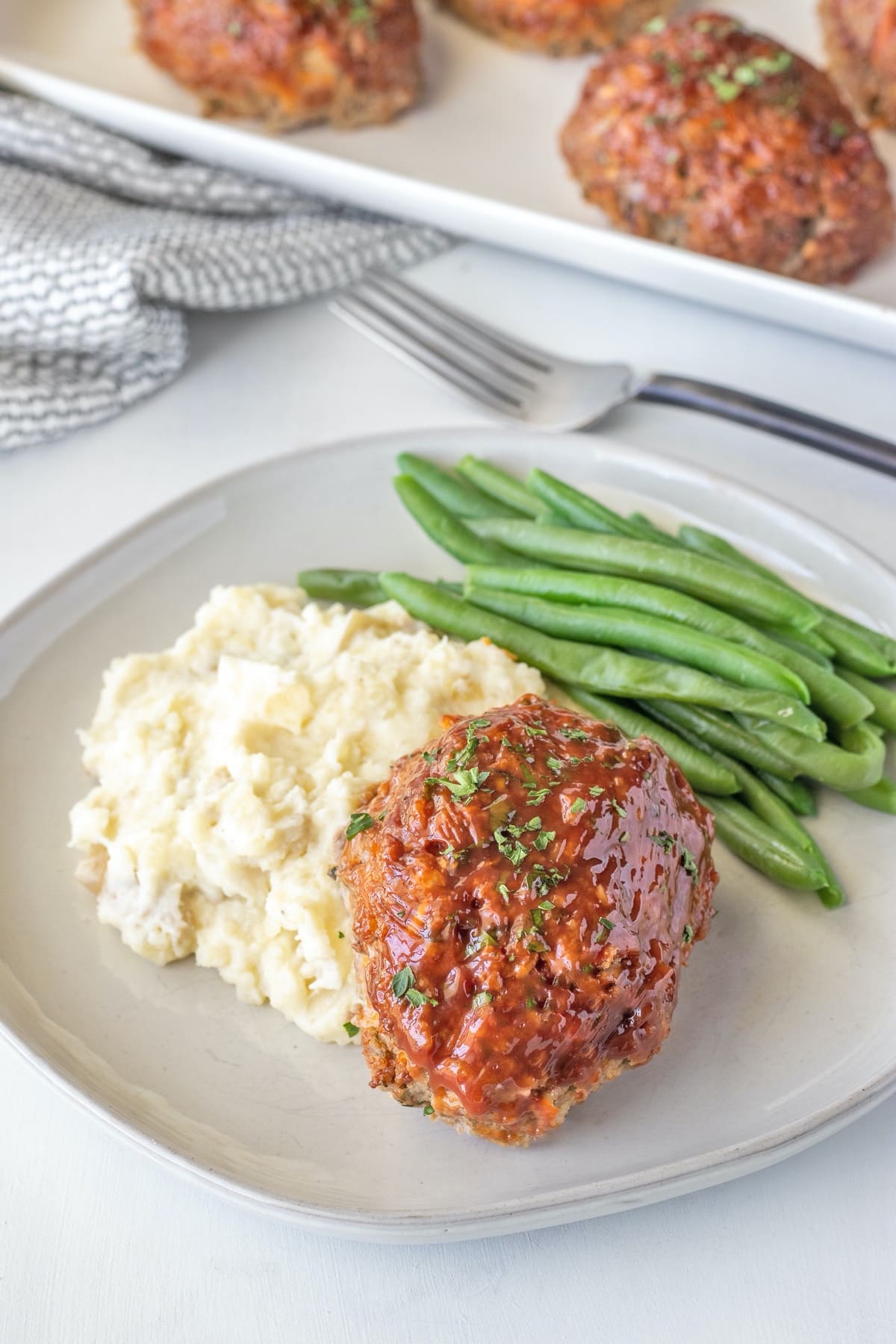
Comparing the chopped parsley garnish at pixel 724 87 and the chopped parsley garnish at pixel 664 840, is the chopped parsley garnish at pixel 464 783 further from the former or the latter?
the chopped parsley garnish at pixel 724 87

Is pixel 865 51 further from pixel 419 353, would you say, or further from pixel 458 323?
pixel 419 353

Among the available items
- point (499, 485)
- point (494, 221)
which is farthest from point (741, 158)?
point (499, 485)

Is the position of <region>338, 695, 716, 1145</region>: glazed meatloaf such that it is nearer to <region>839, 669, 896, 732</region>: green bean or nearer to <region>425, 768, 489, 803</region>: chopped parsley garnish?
<region>425, 768, 489, 803</region>: chopped parsley garnish

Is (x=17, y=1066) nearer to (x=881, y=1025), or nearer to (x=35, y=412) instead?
(x=881, y=1025)

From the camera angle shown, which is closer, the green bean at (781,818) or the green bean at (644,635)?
the green bean at (781,818)

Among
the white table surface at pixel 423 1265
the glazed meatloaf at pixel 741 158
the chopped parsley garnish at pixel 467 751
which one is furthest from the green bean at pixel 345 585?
the glazed meatloaf at pixel 741 158

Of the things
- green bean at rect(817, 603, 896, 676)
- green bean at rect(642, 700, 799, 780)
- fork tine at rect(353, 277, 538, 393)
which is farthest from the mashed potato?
fork tine at rect(353, 277, 538, 393)

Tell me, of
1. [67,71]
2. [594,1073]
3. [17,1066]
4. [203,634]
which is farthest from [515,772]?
[67,71]
